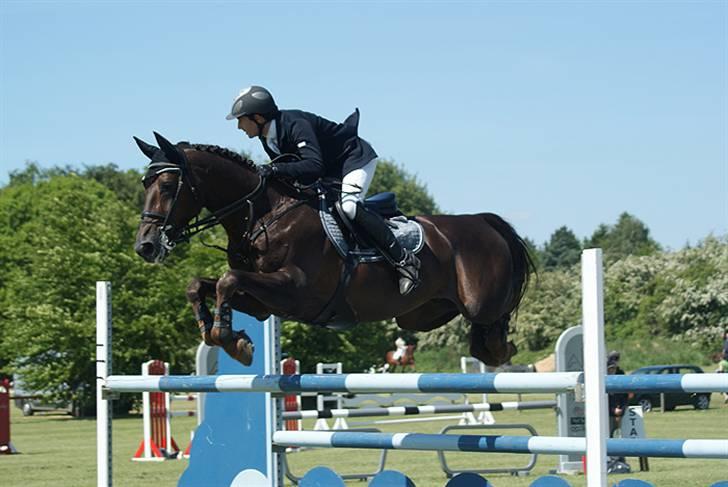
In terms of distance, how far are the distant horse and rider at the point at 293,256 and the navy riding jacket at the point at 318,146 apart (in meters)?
0.10

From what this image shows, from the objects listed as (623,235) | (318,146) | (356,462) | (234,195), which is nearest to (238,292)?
(234,195)

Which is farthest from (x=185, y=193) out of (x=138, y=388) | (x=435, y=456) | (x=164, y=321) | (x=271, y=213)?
(x=164, y=321)

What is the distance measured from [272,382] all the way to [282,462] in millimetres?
926

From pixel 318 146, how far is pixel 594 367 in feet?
8.24

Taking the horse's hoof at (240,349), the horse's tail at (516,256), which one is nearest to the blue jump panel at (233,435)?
the horse's hoof at (240,349)

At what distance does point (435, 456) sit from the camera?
531 inches

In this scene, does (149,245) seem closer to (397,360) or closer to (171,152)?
(171,152)

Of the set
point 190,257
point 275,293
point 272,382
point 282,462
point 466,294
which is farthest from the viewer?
point 190,257

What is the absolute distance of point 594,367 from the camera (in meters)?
3.96

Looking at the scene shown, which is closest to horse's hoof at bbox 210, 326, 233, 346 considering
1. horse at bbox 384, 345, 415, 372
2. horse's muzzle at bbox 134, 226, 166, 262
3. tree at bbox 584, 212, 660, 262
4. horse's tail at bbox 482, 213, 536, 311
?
horse's muzzle at bbox 134, 226, 166, 262

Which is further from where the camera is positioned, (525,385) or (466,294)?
(466,294)

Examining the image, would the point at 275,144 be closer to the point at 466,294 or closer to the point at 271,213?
the point at 271,213

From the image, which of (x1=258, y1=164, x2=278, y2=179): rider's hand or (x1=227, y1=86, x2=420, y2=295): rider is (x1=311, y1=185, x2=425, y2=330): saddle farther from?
(x1=258, y1=164, x2=278, y2=179): rider's hand

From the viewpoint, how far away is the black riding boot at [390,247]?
20.3ft
